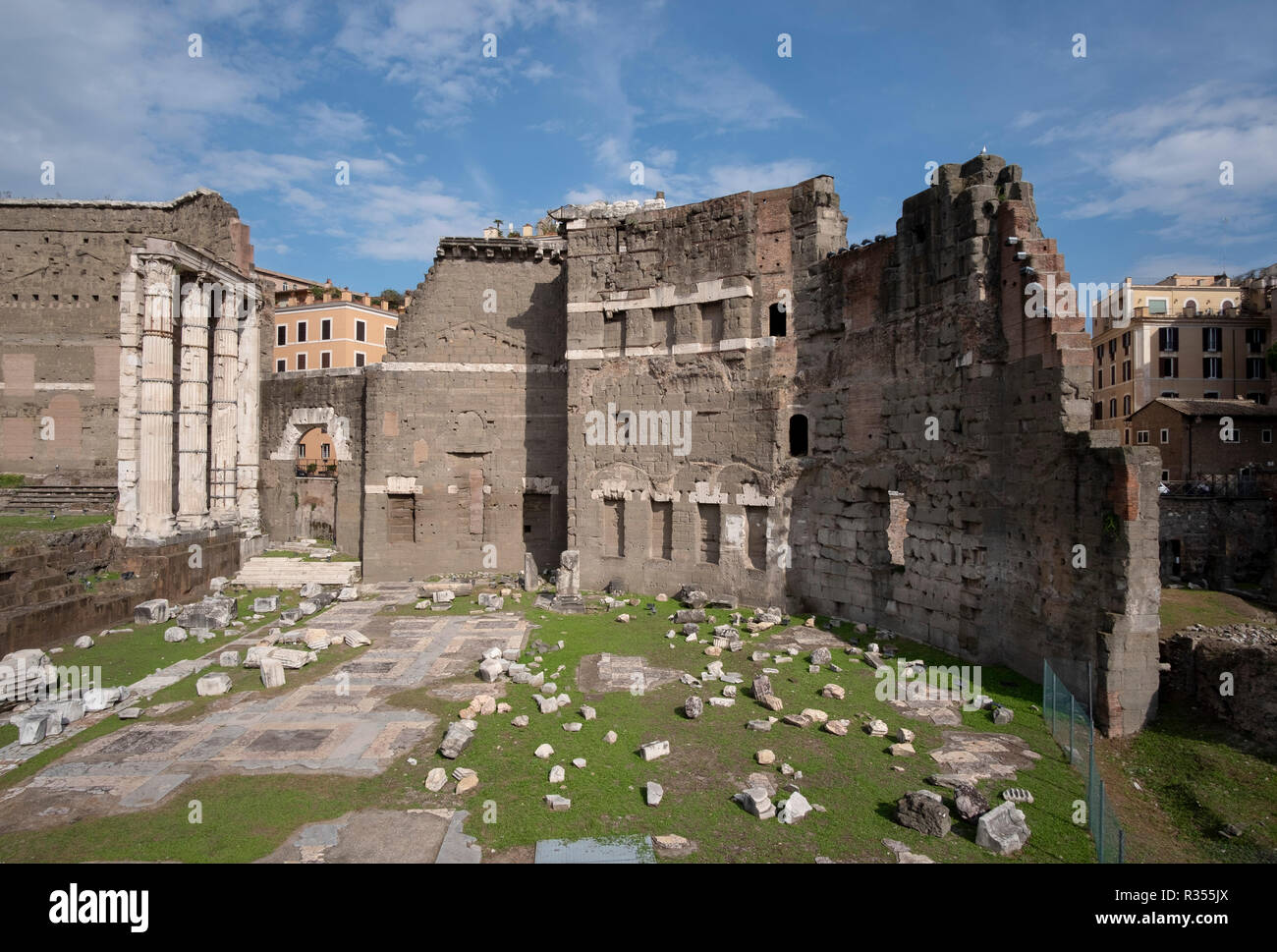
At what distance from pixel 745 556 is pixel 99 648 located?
46.4ft

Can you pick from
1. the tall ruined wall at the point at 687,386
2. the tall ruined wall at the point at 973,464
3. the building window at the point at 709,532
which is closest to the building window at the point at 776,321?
the tall ruined wall at the point at 687,386

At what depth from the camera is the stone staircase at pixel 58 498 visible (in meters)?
23.6

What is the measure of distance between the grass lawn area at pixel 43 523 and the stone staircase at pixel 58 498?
75.4 inches

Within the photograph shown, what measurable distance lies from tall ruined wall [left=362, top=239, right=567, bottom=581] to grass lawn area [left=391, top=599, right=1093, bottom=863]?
10.3 metres

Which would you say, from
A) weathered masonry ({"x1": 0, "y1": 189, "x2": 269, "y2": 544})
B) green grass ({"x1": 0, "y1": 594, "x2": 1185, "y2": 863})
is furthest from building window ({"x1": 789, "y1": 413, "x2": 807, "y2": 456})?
weathered masonry ({"x1": 0, "y1": 189, "x2": 269, "y2": 544})

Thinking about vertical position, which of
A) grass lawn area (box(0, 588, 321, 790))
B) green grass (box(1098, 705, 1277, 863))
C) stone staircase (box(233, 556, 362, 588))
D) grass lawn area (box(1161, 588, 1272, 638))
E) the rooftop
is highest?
the rooftop

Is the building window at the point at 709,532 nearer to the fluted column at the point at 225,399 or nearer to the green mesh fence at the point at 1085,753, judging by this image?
the green mesh fence at the point at 1085,753

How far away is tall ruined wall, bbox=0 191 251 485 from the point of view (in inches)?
1070

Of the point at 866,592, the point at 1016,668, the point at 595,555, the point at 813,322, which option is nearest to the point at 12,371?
the point at 595,555

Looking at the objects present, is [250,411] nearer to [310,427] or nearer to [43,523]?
[310,427]

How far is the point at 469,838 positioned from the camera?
6945mm

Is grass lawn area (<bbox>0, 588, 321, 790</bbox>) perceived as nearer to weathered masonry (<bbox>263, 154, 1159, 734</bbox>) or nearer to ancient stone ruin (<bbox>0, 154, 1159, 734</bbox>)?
ancient stone ruin (<bbox>0, 154, 1159, 734</bbox>)

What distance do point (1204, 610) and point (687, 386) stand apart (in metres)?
18.9

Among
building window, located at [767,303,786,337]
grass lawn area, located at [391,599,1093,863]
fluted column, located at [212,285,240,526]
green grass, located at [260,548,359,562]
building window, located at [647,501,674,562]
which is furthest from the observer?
fluted column, located at [212,285,240,526]
